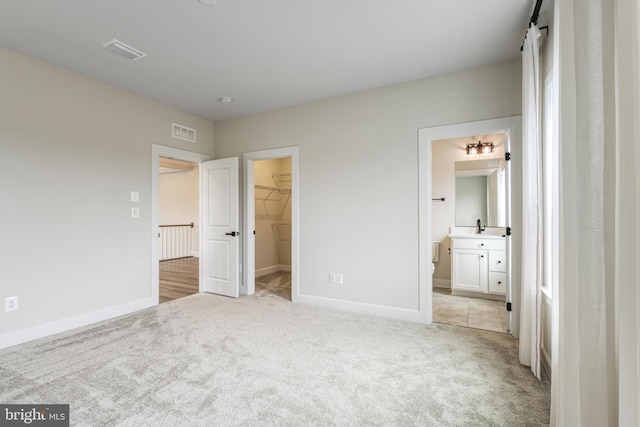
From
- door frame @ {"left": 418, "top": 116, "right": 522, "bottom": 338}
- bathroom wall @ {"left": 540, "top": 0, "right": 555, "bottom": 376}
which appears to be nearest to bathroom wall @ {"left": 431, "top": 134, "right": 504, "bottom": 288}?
door frame @ {"left": 418, "top": 116, "right": 522, "bottom": 338}

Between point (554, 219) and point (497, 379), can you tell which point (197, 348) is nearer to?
point (497, 379)

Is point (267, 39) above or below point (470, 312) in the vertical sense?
above

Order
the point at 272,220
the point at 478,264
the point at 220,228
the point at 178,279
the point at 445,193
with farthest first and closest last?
the point at 272,220 → the point at 178,279 → the point at 445,193 → the point at 220,228 → the point at 478,264

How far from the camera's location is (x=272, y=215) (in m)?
6.34

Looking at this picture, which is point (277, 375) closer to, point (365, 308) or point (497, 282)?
point (365, 308)

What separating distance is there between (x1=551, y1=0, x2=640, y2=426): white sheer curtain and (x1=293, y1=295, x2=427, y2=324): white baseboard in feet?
7.08

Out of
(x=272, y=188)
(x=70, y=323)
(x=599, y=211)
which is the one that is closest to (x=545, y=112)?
(x=599, y=211)

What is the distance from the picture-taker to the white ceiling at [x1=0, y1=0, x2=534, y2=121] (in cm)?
219

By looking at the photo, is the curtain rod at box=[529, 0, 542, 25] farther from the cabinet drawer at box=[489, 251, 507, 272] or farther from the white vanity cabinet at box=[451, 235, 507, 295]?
the cabinet drawer at box=[489, 251, 507, 272]

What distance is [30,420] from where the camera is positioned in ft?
5.83

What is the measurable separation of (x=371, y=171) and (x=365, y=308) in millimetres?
1659

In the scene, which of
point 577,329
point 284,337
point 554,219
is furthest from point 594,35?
point 284,337

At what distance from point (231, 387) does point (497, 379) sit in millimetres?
1891

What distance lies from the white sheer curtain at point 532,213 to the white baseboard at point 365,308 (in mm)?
1108
